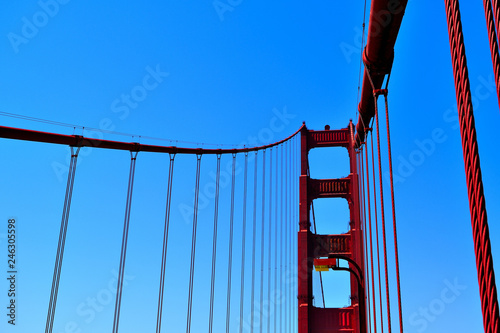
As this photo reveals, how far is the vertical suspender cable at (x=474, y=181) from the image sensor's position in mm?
2508

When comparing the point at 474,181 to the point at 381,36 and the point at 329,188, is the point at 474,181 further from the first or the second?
the point at 329,188

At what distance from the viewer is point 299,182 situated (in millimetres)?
19438

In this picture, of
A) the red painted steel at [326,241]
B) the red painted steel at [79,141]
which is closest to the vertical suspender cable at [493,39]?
the red painted steel at [79,141]

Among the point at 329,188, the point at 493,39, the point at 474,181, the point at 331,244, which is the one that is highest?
the point at 329,188

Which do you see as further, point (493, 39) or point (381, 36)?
point (381, 36)

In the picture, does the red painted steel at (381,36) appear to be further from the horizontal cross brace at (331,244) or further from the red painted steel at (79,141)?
the horizontal cross brace at (331,244)

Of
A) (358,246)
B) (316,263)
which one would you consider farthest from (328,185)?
(316,263)

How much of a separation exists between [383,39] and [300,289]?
12.1m

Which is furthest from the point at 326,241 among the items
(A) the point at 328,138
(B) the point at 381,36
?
(B) the point at 381,36

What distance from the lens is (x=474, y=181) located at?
2.69 meters

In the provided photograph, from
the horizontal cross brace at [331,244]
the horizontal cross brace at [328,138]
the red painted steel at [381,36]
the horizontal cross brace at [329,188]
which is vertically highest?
the horizontal cross brace at [328,138]

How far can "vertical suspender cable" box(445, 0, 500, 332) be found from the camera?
2508 mm

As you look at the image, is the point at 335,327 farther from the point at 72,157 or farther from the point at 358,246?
the point at 72,157

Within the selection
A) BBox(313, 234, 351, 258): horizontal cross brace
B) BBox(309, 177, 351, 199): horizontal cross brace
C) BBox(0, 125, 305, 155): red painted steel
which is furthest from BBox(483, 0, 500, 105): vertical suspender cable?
BBox(309, 177, 351, 199): horizontal cross brace
